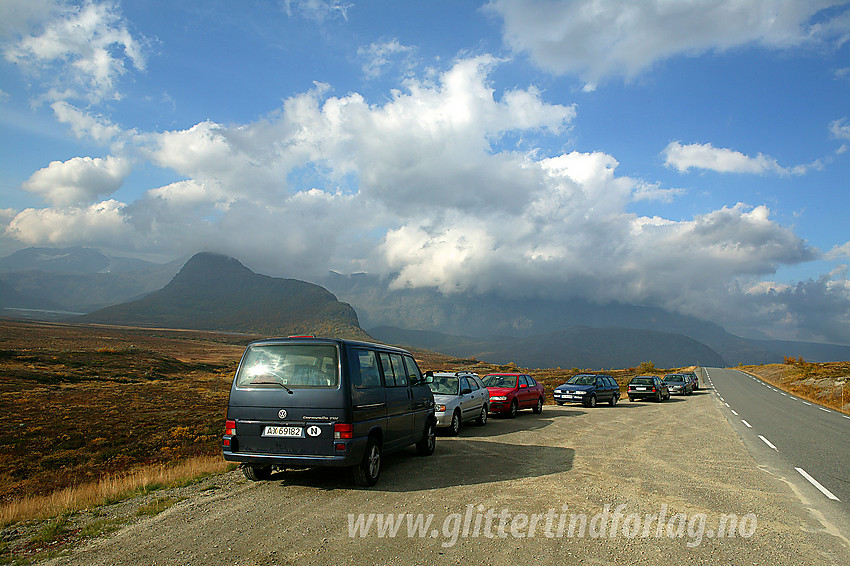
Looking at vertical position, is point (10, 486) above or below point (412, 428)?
below

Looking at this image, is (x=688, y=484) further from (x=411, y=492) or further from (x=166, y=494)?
(x=166, y=494)

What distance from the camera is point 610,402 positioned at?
2584 centimetres

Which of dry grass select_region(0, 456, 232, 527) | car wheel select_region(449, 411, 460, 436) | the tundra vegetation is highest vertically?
car wheel select_region(449, 411, 460, 436)

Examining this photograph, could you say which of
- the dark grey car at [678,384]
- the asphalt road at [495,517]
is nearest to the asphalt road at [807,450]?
the asphalt road at [495,517]

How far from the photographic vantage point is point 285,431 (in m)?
7.17

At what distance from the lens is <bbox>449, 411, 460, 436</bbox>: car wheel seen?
44.1 feet

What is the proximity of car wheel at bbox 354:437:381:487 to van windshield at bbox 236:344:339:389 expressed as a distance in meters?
1.22

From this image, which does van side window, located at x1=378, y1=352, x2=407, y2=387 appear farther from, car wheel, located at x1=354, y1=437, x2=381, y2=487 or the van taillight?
the van taillight

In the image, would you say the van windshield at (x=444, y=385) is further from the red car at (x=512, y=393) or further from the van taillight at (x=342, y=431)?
the van taillight at (x=342, y=431)

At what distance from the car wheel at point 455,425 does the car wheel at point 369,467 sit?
579 cm

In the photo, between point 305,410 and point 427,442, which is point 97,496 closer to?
point 305,410

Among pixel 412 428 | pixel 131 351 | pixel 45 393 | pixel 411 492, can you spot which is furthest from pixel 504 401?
pixel 131 351

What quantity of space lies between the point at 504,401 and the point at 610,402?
34.3 ft

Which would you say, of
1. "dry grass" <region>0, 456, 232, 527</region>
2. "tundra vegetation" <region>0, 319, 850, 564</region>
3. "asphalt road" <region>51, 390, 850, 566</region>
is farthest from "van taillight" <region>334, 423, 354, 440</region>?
"dry grass" <region>0, 456, 232, 527</region>
